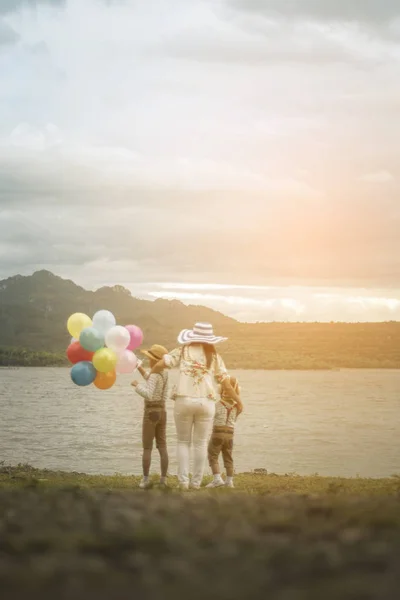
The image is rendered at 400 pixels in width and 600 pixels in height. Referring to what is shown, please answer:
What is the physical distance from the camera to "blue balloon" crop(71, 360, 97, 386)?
51.4 ft

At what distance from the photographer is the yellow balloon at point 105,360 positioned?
15414 mm

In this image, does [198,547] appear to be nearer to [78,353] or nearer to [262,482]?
[78,353]

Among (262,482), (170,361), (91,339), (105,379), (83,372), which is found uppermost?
(91,339)

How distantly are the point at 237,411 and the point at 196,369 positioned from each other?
2.23 metres

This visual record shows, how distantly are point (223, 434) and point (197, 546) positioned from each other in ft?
30.8

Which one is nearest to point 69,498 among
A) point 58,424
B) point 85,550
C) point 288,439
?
point 85,550

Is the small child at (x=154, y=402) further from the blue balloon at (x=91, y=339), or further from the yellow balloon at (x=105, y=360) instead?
the blue balloon at (x=91, y=339)

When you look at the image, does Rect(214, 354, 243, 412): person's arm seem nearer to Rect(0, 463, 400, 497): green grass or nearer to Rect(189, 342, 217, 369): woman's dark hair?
Rect(189, 342, 217, 369): woman's dark hair

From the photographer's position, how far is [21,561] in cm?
672

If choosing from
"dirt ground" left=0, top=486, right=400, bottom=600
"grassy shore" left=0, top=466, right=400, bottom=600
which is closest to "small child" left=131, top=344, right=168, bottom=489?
"grassy shore" left=0, top=466, right=400, bottom=600

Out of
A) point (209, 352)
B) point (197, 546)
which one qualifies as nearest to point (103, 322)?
point (209, 352)

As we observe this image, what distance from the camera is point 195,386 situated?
559 inches

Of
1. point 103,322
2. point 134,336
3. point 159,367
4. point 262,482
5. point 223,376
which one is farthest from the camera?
point 262,482

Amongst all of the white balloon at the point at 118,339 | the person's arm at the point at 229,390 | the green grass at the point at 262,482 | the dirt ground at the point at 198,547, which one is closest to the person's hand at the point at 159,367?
the white balloon at the point at 118,339
